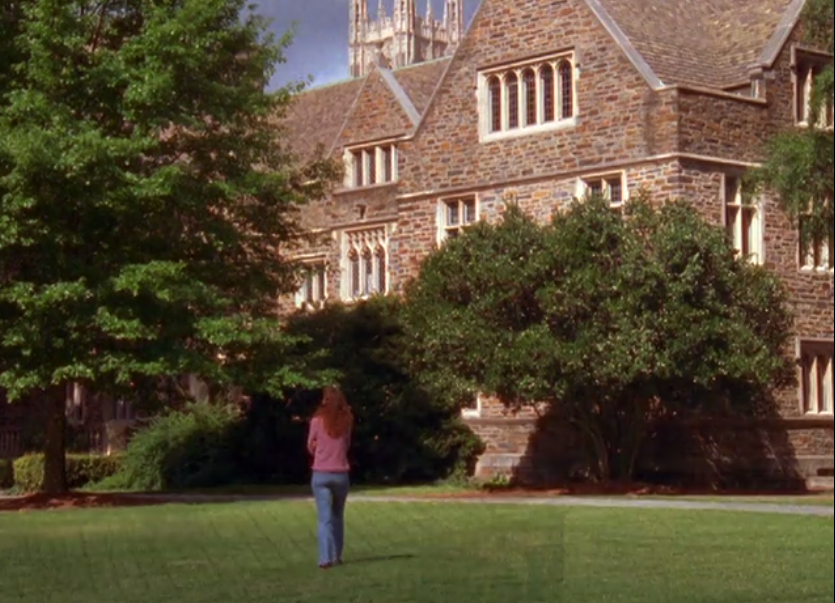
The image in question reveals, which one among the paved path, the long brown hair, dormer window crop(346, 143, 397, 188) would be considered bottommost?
the paved path

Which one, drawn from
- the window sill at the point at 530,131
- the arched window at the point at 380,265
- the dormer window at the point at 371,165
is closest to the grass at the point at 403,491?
the window sill at the point at 530,131

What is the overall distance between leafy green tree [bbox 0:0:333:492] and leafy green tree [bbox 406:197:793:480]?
3071 mm

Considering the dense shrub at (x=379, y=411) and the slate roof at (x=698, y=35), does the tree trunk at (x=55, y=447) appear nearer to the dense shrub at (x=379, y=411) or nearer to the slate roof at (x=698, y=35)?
the dense shrub at (x=379, y=411)

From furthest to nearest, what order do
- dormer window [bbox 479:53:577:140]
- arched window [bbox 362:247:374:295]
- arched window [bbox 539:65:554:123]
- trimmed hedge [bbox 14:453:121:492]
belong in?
arched window [bbox 362:247:374:295] < arched window [bbox 539:65:554:123] < dormer window [bbox 479:53:577:140] < trimmed hedge [bbox 14:453:121:492]

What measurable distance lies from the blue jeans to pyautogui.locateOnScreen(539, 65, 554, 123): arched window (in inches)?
776

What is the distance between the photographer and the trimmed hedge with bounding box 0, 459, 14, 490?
1026 inches

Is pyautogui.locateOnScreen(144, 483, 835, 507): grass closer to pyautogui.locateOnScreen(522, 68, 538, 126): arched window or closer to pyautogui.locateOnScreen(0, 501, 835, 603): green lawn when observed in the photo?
pyautogui.locateOnScreen(522, 68, 538, 126): arched window

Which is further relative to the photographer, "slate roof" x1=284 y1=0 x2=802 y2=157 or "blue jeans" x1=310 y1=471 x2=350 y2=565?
"slate roof" x1=284 y1=0 x2=802 y2=157

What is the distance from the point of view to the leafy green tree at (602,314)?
87.7 ft

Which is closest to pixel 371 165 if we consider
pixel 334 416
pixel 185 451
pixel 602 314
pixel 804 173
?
pixel 185 451

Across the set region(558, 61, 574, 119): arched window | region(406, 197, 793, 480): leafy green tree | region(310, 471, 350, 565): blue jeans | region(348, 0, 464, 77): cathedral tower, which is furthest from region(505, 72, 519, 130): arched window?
region(348, 0, 464, 77): cathedral tower

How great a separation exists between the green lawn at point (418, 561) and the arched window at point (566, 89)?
1660cm

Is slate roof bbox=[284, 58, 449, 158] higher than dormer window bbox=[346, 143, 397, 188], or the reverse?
slate roof bbox=[284, 58, 449, 158]

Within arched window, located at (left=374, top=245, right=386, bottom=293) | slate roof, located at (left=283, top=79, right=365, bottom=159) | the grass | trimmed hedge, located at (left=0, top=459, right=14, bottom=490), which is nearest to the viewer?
the grass
